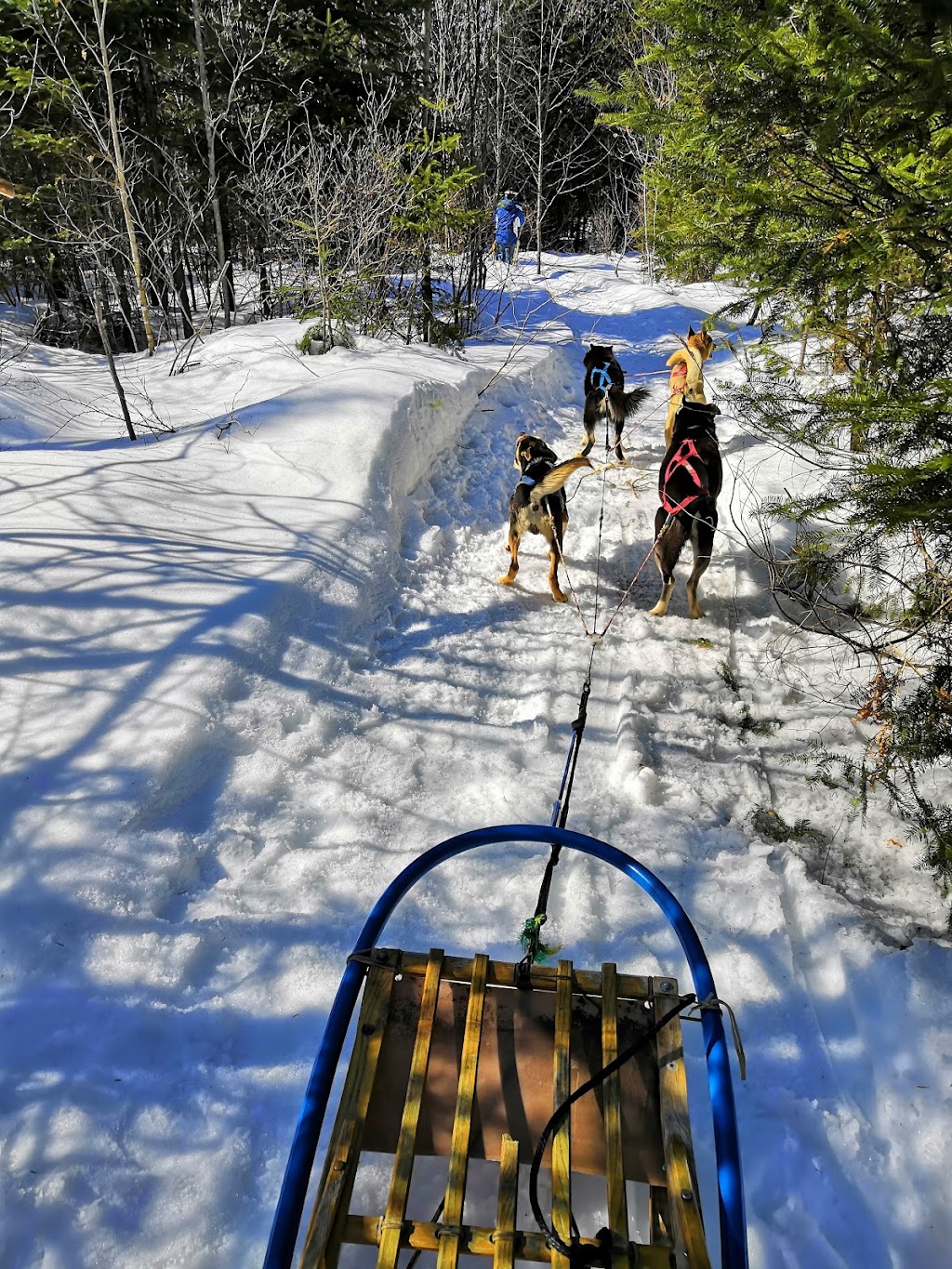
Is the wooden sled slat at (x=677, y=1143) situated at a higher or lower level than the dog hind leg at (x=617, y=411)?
lower

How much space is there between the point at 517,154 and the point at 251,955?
22.5 meters

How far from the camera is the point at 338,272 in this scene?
27.6 ft

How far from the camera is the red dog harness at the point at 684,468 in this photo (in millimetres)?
4586

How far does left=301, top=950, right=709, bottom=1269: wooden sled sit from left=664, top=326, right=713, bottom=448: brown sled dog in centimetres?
549

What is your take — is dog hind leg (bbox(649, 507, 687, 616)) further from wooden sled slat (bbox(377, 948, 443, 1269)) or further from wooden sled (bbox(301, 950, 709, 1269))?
wooden sled slat (bbox(377, 948, 443, 1269))

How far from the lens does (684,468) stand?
468 cm

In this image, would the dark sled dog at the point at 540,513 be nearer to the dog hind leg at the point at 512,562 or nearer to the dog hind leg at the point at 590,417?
the dog hind leg at the point at 512,562

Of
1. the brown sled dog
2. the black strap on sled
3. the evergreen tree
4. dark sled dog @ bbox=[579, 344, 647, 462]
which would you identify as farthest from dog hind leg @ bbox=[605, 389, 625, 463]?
the black strap on sled

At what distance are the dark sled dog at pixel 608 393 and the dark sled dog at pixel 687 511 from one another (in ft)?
9.03

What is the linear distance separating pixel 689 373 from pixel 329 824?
18.1ft

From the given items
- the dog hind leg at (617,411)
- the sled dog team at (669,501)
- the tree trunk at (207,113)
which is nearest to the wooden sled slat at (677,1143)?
the sled dog team at (669,501)

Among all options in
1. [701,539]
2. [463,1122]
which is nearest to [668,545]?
[701,539]

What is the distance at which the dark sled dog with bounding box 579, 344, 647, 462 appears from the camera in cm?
745

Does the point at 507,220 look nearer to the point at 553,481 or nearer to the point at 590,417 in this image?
the point at 590,417
